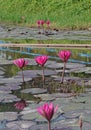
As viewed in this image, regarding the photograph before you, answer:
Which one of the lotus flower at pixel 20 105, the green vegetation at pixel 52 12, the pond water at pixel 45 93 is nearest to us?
the pond water at pixel 45 93

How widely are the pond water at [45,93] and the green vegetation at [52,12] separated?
9481 millimetres

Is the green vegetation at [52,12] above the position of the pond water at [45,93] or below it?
below

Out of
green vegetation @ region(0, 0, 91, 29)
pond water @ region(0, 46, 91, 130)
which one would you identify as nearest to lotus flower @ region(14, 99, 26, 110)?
pond water @ region(0, 46, 91, 130)

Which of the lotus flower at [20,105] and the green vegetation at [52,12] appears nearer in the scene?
the lotus flower at [20,105]

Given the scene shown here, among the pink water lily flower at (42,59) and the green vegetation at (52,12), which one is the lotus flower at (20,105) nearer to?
the pink water lily flower at (42,59)

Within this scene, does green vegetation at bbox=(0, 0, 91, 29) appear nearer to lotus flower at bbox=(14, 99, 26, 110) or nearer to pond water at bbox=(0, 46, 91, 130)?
pond water at bbox=(0, 46, 91, 130)

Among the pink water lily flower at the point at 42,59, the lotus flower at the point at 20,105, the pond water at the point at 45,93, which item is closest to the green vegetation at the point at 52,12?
the pond water at the point at 45,93

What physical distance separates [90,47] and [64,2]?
13.1 m

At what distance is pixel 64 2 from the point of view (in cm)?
2347

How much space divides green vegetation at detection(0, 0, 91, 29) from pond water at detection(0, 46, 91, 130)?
31.1 ft

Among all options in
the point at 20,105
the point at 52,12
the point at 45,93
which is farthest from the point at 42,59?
the point at 52,12

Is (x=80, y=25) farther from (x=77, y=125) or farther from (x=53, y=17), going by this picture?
(x=77, y=125)

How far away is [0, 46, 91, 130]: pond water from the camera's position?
4.31 meters

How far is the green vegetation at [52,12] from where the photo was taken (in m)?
18.3
